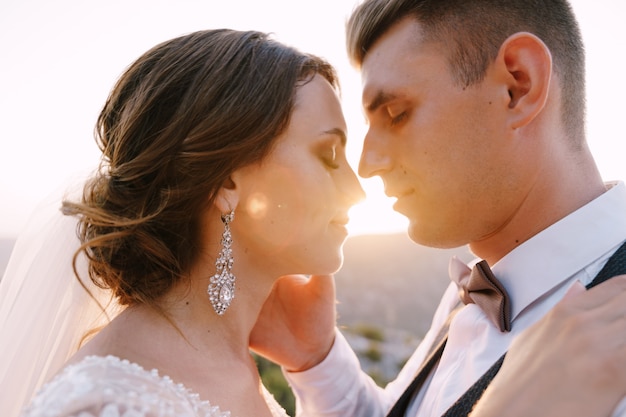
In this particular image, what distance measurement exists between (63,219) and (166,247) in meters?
0.77

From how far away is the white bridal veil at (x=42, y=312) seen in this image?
247 centimetres

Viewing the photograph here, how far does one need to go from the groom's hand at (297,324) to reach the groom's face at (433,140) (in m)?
0.76

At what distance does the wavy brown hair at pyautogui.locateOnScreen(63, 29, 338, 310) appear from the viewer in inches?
88.9

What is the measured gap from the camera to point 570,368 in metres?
1.52

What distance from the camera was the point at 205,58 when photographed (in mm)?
2336

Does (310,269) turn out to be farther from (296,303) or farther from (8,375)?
(8,375)

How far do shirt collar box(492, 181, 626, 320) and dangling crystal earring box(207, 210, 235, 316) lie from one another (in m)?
1.17

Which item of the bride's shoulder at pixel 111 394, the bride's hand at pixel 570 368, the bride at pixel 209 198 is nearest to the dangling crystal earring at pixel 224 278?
the bride at pixel 209 198

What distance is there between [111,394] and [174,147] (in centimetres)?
100

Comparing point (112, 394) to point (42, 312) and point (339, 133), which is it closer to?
point (42, 312)

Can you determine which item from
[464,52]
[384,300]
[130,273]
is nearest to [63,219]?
[130,273]

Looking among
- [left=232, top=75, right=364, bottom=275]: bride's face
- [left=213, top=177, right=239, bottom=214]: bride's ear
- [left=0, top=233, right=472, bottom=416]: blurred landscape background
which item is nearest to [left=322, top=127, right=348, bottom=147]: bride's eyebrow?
[left=232, top=75, right=364, bottom=275]: bride's face

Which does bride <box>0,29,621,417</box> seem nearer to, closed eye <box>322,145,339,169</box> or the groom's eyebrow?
closed eye <box>322,145,339,169</box>

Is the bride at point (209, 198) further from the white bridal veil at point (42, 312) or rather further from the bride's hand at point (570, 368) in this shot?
the bride's hand at point (570, 368)
